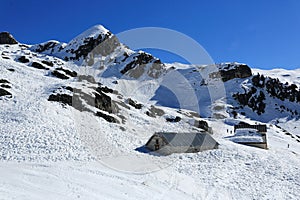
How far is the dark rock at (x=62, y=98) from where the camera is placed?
46.8 m

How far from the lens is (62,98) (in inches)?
1875

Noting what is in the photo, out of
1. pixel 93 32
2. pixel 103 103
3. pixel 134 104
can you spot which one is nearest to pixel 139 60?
pixel 93 32

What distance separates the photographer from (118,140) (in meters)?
38.7

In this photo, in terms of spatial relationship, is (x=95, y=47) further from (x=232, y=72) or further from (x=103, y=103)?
(x=103, y=103)

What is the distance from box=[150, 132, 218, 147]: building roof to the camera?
3815 centimetres

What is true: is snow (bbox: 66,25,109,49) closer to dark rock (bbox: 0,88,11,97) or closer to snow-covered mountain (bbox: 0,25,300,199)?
snow-covered mountain (bbox: 0,25,300,199)

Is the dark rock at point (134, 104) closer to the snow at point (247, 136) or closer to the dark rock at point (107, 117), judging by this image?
the dark rock at point (107, 117)

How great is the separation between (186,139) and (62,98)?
21.4m

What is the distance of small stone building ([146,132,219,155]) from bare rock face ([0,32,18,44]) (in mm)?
115930

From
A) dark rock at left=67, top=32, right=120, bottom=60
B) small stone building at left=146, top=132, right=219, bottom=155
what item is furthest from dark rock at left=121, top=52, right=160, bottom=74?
small stone building at left=146, top=132, right=219, bottom=155

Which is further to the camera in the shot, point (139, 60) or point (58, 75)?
point (139, 60)

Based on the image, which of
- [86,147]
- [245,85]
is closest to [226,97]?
[245,85]

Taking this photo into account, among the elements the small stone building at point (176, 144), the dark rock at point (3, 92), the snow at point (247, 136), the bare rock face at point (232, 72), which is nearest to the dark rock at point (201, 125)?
the snow at point (247, 136)

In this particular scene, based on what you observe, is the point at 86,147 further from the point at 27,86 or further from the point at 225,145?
the point at 27,86
